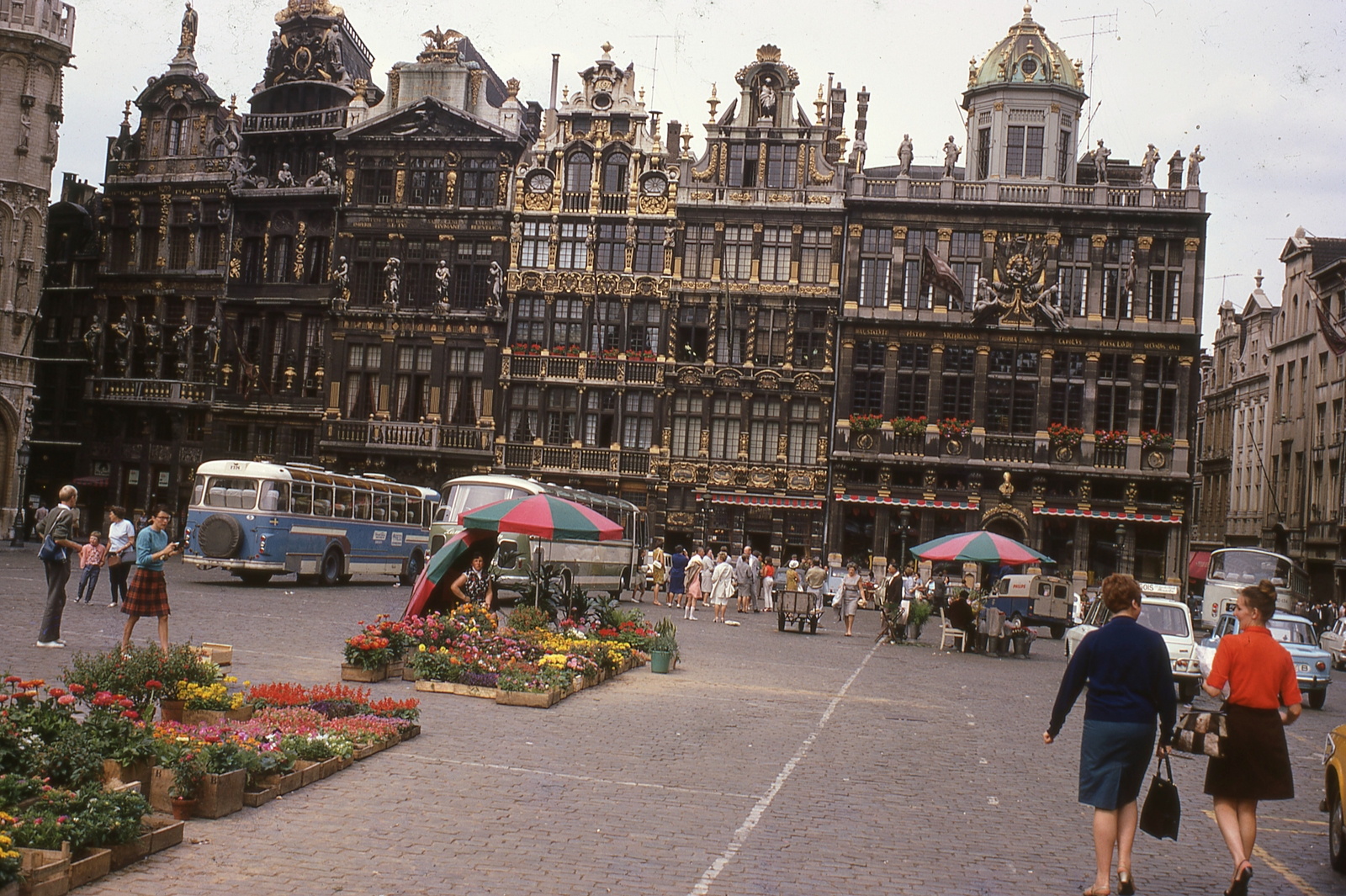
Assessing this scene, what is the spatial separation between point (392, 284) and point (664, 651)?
1517 inches

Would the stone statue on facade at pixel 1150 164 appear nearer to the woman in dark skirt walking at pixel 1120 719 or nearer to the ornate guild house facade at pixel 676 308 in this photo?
the ornate guild house facade at pixel 676 308

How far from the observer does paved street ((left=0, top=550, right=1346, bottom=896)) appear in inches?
340

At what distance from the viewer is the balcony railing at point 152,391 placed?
5838 cm

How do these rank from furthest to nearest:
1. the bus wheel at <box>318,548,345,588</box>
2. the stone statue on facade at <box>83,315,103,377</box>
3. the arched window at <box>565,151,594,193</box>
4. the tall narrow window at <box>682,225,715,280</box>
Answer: the stone statue on facade at <box>83,315,103,377</box> < the arched window at <box>565,151,594,193</box> < the tall narrow window at <box>682,225,715,280</box> < the bus wheel at <box>318,548,345,588</box>

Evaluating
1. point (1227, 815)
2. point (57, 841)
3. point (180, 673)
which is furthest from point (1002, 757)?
point (57, 841)

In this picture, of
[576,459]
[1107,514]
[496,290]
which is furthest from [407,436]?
[1107,514]

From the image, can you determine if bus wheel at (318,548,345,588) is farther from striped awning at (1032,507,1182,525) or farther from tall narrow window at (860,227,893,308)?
striped awning at (1032,507,1182,525)

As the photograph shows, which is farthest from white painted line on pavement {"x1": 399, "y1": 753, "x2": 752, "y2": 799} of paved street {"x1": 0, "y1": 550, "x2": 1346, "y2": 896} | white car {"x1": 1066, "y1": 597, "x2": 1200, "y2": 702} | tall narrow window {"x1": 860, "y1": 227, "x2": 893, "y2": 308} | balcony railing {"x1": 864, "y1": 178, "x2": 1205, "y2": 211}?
balcony railing {"x1": 864, "y1": 178, "x2": 1205, "y2": 211}

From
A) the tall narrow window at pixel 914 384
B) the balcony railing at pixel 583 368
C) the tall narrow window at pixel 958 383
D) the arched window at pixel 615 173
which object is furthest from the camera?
the arched window at pixel 615 173

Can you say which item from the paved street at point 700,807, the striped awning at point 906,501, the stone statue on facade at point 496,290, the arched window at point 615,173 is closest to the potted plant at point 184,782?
the paved street at point 700,807

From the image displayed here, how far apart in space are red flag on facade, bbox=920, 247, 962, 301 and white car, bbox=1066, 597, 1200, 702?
2723 cm

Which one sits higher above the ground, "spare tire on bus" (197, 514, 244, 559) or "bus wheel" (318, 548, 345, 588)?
"spare tire on bus" (197, 514, 244, 559)

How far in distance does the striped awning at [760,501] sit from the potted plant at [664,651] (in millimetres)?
31699

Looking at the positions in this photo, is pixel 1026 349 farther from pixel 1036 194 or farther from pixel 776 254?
pixel 776 254
